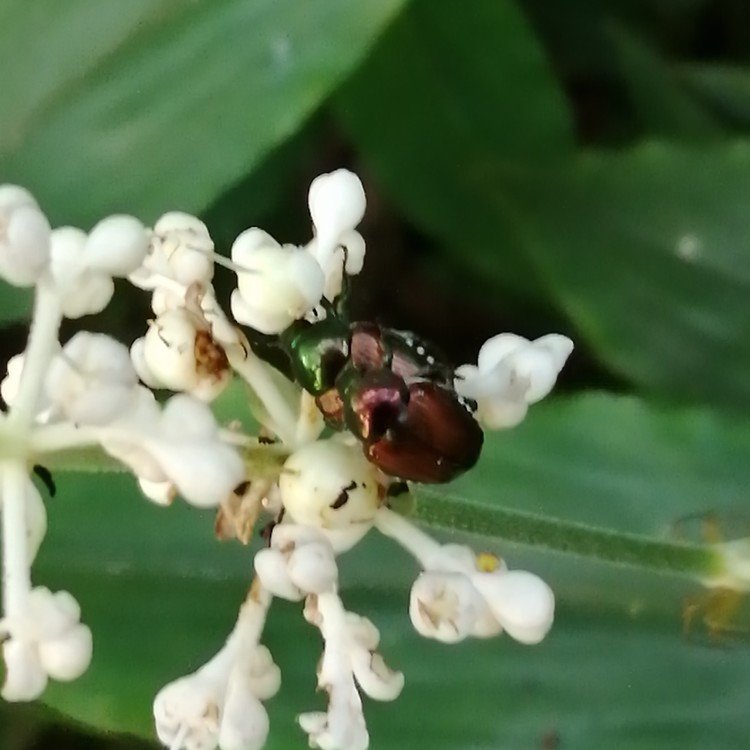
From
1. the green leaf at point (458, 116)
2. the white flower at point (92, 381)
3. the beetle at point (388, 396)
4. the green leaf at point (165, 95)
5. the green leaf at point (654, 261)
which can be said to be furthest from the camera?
the green leaf at point (458, 116)

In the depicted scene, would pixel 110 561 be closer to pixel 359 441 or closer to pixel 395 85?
pixel 359 441

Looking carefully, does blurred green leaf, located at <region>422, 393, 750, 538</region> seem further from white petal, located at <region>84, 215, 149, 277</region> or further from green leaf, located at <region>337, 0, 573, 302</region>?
white petal, located at <region>84, 215, 149, 277</region>

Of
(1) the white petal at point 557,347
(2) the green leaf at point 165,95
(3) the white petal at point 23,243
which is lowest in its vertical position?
(3) the white petal at point 23,243

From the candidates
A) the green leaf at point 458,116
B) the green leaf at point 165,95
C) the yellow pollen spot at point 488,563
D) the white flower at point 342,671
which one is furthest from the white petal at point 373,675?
the green leaf at point 458,116

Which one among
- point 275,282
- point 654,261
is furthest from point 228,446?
point 654,261

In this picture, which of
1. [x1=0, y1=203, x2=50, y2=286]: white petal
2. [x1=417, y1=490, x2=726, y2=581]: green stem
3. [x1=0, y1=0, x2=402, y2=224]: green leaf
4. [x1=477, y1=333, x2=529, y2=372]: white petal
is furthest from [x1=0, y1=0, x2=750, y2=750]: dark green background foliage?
[x1=0, y1=203, x2=50, y2=286]: white petal

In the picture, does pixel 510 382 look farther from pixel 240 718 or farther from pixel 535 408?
pixel 535 408

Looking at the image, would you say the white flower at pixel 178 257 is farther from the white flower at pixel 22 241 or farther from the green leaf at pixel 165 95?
the green leaf at pixel 165 95
